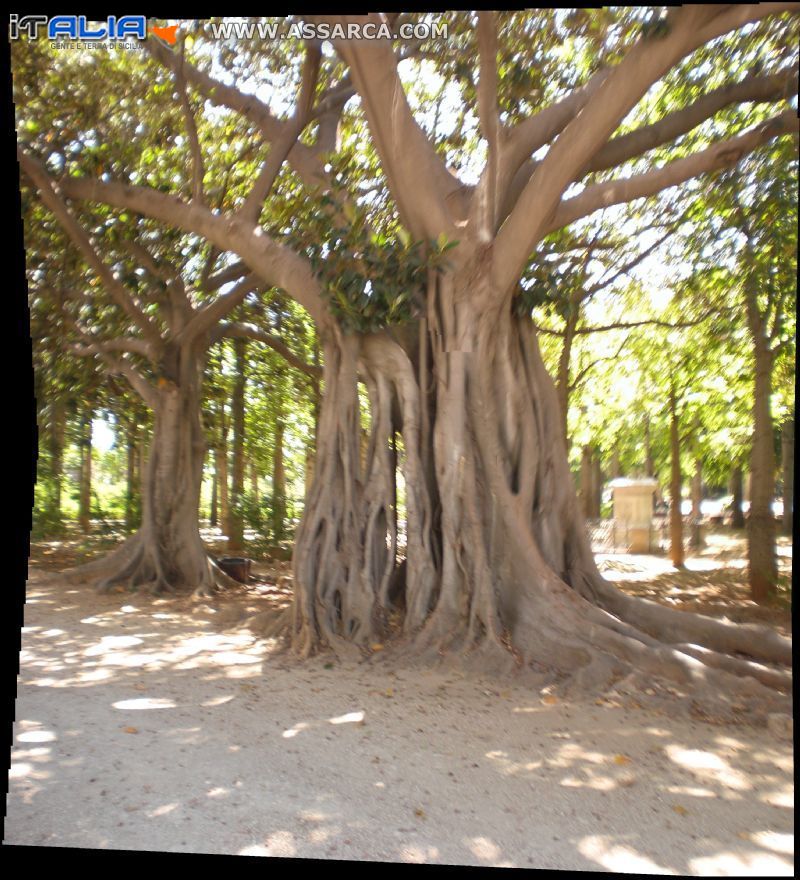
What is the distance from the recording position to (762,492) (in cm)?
833

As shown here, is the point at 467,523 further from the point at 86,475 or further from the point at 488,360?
the point at 86,475

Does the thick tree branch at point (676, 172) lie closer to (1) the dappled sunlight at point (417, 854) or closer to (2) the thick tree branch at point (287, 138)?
(2) the thick tree branch at point (287, 138)

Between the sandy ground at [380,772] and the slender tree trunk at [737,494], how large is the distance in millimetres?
11366

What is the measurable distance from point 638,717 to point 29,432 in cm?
391

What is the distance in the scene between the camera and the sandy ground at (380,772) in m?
2.86

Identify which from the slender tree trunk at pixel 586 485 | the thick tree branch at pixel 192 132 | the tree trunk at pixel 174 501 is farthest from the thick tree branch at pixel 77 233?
the slender tree trunk at pixel 586 485

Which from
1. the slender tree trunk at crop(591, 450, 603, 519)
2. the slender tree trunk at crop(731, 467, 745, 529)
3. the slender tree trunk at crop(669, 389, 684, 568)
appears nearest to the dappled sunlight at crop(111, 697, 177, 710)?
the slender tree trunk at crop(669, 389, 684, 568)

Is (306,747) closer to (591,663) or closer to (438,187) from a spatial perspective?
(591,663)

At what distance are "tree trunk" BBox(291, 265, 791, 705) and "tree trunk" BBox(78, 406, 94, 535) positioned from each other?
227 inches

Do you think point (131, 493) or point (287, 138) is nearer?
point (287, 138)

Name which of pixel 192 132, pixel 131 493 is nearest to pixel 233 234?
pixel 192 132

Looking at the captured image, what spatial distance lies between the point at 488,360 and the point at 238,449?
8405 millimetres

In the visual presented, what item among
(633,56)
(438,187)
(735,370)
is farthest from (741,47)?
(735,370)

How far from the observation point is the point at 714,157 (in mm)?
5852
